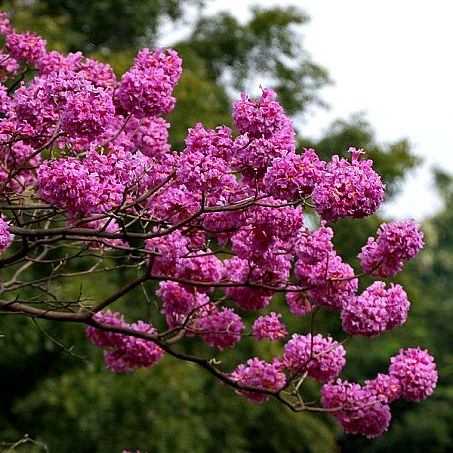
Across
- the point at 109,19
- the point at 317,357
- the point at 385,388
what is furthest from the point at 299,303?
the point at 109,19

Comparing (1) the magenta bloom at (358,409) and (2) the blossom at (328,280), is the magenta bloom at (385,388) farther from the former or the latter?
(2) the blossom at (328,280)

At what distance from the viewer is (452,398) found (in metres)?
21.6

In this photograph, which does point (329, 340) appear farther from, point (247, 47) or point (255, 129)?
point (247, 47)

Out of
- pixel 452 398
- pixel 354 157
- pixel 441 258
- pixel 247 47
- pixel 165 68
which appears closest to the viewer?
pixel 354 157

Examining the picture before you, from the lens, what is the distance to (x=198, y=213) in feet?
12.7

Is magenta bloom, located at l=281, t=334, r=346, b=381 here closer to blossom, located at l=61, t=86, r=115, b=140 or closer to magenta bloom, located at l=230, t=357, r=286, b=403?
magenta bloom, located at l=230, t=357, r=286, b=403

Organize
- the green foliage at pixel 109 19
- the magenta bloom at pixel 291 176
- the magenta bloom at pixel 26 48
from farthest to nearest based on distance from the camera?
the green foliage at pixel 109 19 → the magenta bloom at pixel 26 48 → the magenta bloom at pixel 291 176

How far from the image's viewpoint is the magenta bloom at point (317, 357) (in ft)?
16.1

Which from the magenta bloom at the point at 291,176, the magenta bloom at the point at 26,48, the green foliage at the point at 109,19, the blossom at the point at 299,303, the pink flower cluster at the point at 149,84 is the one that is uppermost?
the green foliage at the point at 109,19

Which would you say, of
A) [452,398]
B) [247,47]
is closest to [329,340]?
[247,47]

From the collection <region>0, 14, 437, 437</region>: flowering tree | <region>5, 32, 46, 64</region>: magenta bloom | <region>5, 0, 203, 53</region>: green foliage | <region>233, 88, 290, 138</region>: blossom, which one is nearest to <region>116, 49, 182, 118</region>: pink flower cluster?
<region>0, 14, 437, 437</region>: flowering tree

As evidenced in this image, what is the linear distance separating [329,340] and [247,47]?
15367 millimetres

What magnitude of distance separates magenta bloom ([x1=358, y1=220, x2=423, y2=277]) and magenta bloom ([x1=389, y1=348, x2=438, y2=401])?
1.53ft

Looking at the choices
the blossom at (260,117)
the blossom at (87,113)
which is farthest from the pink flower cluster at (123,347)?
the blossom at (260,117)
